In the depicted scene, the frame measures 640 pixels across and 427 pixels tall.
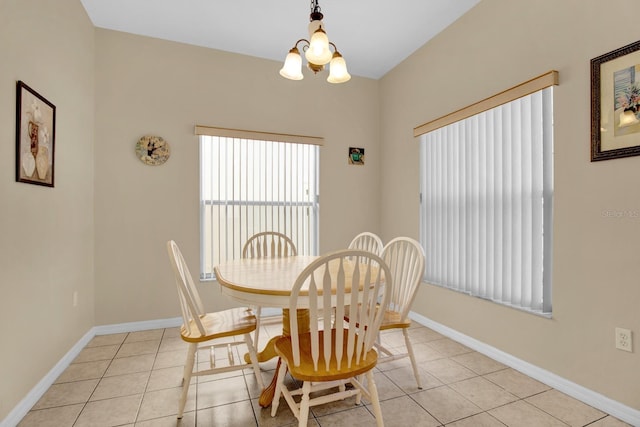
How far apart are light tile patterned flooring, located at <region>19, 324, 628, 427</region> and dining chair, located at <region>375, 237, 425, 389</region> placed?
0.20 meters

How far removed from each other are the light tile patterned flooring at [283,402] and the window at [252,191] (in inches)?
47.5

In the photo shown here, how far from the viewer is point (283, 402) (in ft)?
5.92

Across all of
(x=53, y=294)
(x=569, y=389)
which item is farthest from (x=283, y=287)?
(x=569, y=389)

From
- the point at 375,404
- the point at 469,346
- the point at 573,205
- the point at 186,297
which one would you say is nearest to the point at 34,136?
the point at 186,297

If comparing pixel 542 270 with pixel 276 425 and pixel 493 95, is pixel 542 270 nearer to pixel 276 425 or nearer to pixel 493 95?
pixel 493 95

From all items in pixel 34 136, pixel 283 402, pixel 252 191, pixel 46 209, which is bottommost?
pixel 283 402

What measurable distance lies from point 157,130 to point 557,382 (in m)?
3.61

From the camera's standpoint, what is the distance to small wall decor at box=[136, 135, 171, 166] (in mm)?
2928

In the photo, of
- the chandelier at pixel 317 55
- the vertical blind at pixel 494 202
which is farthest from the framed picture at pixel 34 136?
the vertical blind at pixel 494 202

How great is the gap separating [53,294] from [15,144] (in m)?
0.98

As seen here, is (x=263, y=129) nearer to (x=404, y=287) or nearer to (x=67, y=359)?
(x=404, y=287)

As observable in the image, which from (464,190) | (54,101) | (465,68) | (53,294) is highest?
(465,68)

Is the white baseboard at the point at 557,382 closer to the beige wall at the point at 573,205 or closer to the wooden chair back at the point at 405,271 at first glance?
the beige wall at the point at 573,205

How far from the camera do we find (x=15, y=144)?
5.48 ft
